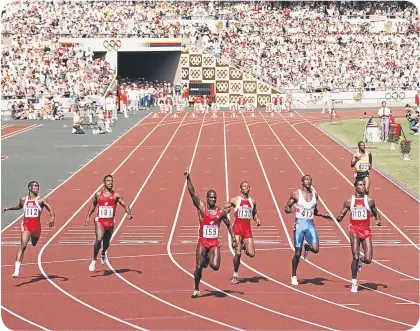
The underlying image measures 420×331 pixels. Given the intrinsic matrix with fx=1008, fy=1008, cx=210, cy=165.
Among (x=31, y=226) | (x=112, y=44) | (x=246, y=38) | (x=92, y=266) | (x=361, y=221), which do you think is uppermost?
(x=246, y=38)

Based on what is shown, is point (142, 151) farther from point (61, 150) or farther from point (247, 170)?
point (247, 170)

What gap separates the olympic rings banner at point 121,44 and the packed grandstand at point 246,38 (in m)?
0.57

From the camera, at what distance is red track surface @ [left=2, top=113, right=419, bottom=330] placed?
41.7ft

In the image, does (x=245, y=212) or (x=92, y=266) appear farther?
(x=92, y=266)

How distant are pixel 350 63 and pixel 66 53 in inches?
725

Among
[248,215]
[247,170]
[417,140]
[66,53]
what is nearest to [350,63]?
[66,53]

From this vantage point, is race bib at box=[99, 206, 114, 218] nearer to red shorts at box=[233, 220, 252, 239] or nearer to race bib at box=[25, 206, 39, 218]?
race bib at box=[25, 206, 39, 218]

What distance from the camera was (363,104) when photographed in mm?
61500

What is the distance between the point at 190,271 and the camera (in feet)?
51.5

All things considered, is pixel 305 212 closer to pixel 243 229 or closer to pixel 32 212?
pixel 243 229

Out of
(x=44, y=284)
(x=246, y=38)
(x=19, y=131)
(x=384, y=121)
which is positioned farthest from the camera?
(x=246, y=38)

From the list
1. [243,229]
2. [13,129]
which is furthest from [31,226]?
[13,129]

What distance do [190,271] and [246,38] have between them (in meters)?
50.9

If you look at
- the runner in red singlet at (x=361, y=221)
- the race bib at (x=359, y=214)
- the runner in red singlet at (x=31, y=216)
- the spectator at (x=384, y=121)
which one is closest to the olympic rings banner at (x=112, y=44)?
the spectator at (x=384, y=121)
